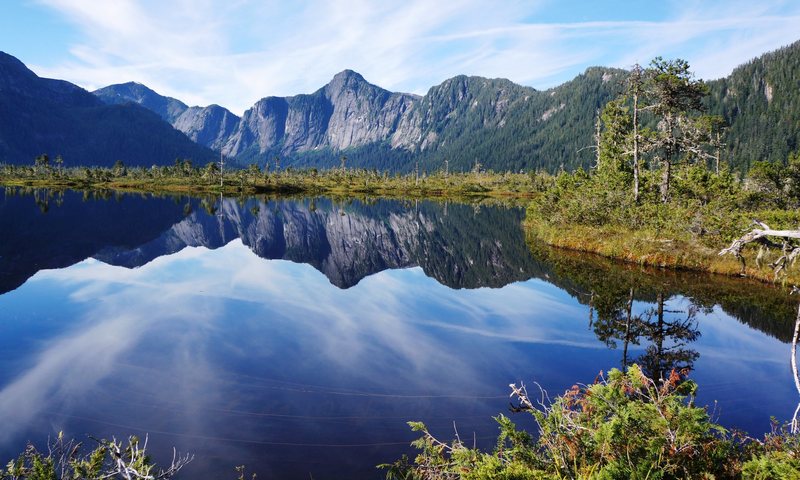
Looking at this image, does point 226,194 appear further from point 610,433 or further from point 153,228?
point 610,433

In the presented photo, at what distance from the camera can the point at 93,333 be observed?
19.8 metres

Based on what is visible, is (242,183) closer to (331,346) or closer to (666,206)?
(666,206)

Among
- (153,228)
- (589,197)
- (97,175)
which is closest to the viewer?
(589,197)

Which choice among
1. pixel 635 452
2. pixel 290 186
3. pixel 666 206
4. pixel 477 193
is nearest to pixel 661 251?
pixel 666 206

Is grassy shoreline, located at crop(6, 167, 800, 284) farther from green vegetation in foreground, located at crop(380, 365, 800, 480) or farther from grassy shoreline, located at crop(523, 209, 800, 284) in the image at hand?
green vegetation in foreground, located at crop(380, 365, 800, 480)

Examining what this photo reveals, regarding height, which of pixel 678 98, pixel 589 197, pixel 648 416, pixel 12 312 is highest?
pixel 678 98

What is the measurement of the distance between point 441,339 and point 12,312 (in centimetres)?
2178

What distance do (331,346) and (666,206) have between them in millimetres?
29663

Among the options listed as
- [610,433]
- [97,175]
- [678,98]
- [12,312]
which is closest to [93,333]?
[12,312]

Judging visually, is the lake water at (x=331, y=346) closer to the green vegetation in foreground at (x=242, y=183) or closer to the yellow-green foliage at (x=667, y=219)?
the yellow-green foliage at (x=667, y=219)

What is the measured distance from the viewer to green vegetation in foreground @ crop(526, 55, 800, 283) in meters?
29.7

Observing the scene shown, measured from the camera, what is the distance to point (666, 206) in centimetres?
3484

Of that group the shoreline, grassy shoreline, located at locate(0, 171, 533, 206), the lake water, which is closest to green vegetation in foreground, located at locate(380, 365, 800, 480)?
the lake water

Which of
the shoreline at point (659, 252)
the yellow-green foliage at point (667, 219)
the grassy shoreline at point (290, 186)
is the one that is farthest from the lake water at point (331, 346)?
the grassy shoreline at point (290, 186)
